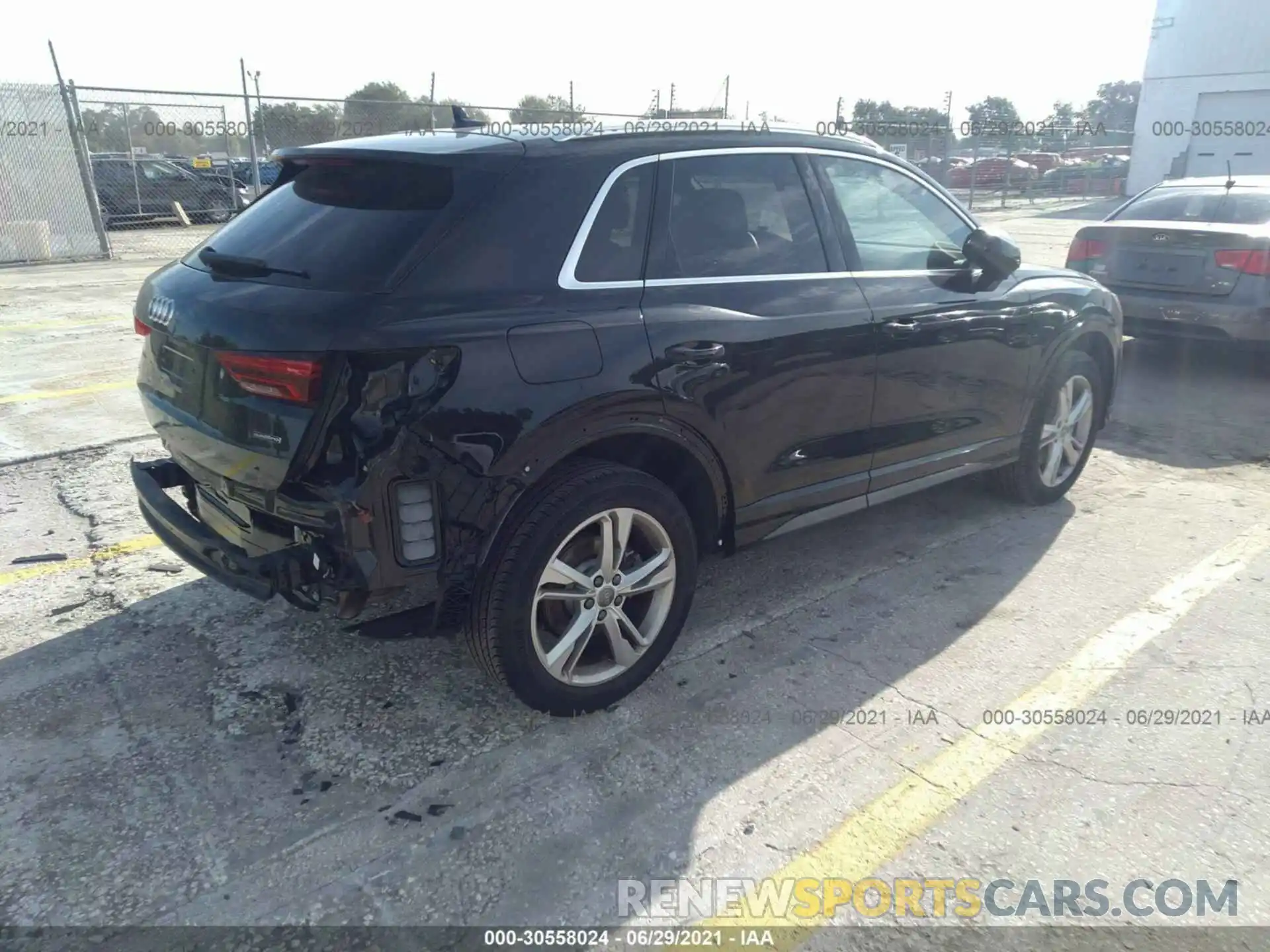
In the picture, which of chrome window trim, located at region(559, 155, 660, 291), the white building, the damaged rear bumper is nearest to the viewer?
the damaged rear bumper

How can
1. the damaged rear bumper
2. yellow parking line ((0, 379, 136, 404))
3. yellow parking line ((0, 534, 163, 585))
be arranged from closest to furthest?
the damaged rear bumper → yellow parking line ((0, 534, 163, 585)) → yellow parking line ((0, 379, 136, 404))

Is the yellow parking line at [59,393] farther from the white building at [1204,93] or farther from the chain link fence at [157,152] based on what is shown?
the white building at [1204,93]

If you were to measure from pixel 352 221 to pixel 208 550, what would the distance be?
112 centimetres

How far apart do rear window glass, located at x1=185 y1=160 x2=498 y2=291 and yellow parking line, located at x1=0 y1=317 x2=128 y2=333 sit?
706 centimetres

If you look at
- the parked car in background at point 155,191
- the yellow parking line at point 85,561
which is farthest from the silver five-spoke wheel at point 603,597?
the parked car in background at point 155,191

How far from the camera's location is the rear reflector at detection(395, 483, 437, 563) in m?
2.60

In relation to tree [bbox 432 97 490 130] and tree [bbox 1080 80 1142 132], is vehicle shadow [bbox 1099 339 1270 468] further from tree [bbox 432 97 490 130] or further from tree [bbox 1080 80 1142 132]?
tree [bbox 1080 80 1142 132]

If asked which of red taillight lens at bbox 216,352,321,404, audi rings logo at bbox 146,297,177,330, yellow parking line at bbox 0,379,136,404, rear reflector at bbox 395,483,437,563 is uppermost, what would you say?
audi rings logo at bbox 146,297,177,330

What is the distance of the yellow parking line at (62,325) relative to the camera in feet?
29.3

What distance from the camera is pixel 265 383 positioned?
2.59 metres

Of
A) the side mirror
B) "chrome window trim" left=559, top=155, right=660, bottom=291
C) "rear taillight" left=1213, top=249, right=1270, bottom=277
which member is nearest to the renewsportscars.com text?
"chrome window trim" left=559, top=155, right=660, bottom=291

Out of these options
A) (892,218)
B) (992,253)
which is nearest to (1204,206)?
(992,253)

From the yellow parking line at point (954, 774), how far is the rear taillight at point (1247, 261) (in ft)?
13.8

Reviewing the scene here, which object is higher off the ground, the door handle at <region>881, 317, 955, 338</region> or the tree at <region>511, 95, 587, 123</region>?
the tree at <region>511, 95, 587, 123</region>
